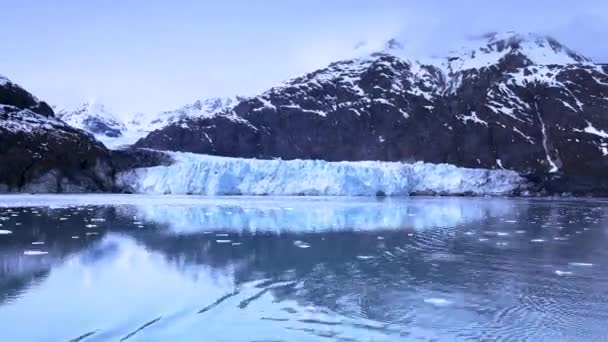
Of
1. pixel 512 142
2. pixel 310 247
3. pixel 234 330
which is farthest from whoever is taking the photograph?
pixel 512 142

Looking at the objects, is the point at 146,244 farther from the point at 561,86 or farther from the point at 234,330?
the point at 561,86

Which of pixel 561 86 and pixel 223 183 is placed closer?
pixel 223 183

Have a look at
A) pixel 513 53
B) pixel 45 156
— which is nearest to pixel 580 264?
pixel 45 156

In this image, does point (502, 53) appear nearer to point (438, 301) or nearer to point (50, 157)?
point (50, 157)

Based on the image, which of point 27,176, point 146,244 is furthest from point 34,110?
point 146,244

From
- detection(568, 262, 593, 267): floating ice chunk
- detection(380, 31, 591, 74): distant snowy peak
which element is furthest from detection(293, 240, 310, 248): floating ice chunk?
detection(380, 31, 591, 74): distant snowy peak

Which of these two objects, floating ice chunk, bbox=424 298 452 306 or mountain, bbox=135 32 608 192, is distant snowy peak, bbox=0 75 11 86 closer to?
mountain, bbox=135 32 608 192

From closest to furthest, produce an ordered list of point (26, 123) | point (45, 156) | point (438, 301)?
point (438, 301) < point (45, 156) < point (26, 123)

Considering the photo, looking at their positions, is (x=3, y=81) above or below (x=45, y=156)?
above
